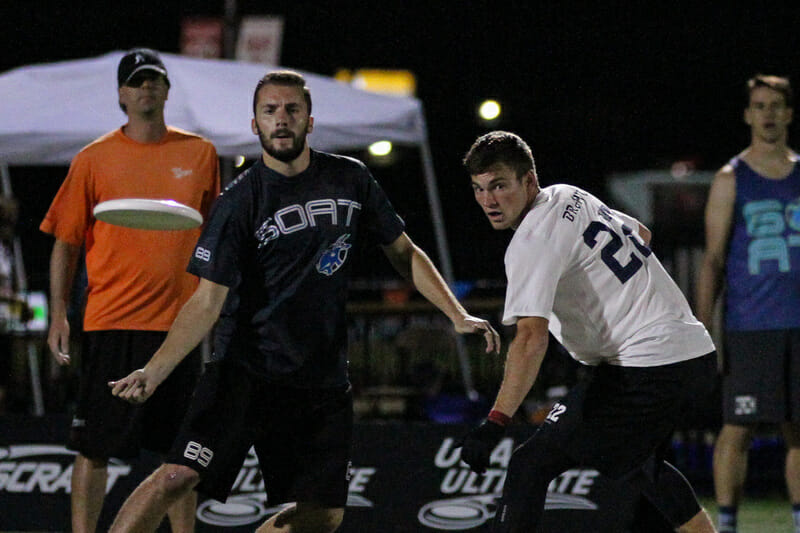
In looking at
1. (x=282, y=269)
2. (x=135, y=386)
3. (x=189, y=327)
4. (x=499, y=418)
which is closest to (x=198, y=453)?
(x=135, y=386)

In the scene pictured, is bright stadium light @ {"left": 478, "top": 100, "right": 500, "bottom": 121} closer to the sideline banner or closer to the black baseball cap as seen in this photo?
the sideline banner

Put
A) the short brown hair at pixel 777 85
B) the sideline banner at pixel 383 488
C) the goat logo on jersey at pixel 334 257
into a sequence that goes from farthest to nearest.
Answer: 1. the sideline banner at pixel 383 488
2. the short brown hair at pixel 777 85
3. the goat logo on jersey at pixel 334 257

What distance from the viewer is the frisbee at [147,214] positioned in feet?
16.9

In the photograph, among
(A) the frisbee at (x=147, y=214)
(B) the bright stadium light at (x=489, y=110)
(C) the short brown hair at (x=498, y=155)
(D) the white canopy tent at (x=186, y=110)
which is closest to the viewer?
(C) the short brown hair at (x=498, y=155)

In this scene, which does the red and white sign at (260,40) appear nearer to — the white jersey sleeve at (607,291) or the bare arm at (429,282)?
the bare arm at (429,282)

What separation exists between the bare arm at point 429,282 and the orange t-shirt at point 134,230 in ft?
3.64

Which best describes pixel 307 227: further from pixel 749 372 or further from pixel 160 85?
pixel 749 372

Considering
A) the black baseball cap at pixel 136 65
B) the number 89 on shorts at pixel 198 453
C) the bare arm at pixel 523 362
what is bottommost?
the number 89 on shorts at pixel 198 453

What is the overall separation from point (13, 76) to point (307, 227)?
5.14 m

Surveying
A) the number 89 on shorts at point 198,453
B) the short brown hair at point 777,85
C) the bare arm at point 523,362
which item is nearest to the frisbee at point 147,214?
the number 89 on shorts at point 198,453

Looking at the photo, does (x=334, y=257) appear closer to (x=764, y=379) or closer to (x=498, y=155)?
(x=498, y=155)

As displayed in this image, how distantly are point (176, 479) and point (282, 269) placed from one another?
2.91 ft

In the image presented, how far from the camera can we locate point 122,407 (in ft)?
18.6

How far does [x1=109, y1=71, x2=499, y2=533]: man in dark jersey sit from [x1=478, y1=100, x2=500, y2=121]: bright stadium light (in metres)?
20.9
